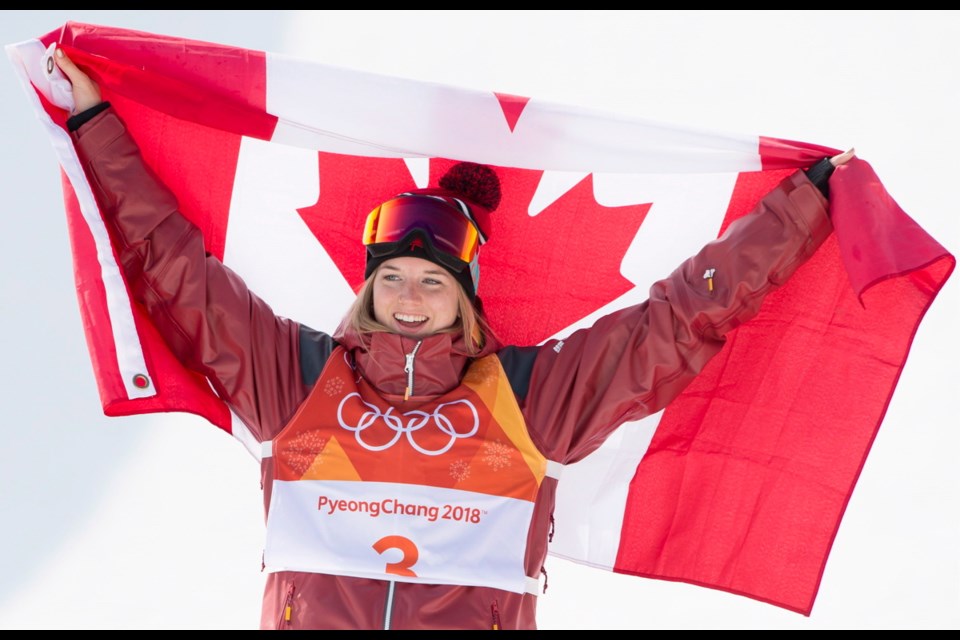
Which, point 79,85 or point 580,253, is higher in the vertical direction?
point 79,85

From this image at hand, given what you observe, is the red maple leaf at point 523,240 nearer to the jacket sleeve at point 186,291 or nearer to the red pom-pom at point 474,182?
the red pom-pom at point 474,182

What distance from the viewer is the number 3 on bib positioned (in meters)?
2.83

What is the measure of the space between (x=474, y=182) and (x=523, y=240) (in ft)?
0.82

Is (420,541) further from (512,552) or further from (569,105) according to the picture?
(569,105)

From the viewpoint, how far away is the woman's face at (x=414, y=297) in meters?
3.04

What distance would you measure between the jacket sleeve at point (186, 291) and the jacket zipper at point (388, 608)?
0.49 m

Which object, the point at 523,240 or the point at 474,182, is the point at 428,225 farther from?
the point at 523,240

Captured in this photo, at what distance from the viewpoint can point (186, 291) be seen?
2947mm

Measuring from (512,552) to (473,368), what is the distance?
494 millimetres

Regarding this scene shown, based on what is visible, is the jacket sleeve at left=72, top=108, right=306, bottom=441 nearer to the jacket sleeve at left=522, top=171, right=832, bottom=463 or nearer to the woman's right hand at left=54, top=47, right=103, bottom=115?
the woman's right hand at left=54, top=47, right=103, bottom=115

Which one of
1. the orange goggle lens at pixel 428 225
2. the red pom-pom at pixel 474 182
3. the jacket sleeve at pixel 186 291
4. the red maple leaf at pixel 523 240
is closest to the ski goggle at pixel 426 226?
the orange goggle lens at pixel 428 225

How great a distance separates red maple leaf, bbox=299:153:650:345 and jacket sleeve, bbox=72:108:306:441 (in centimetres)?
47

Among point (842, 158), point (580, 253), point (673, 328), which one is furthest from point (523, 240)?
point (842, 158)

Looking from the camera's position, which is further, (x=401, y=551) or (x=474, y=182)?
(x=474, y=182)
